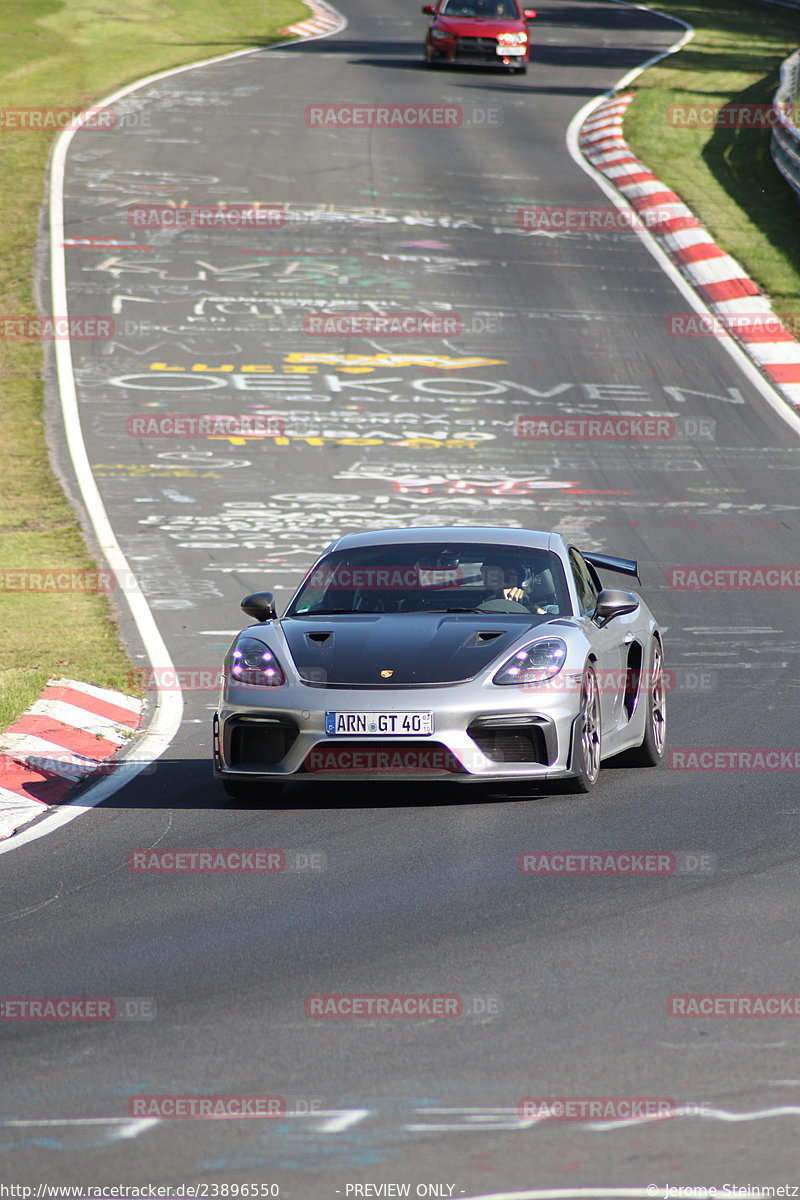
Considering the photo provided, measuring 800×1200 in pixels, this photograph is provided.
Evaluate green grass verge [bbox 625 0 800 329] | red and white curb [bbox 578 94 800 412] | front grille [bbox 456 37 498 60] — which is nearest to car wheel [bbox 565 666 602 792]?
red and white curb [bbox 578 94 800 412]

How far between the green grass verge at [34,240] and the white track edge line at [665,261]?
8.54 m

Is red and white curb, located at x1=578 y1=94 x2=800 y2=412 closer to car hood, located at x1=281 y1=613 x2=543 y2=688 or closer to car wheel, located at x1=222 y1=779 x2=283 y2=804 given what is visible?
car hood, located at x1=281 y1=613 x2=543 y2=688

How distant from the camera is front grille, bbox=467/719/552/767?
8.67 meters

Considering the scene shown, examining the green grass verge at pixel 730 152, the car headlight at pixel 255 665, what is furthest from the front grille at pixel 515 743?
the green grass verge at pixel 730 152

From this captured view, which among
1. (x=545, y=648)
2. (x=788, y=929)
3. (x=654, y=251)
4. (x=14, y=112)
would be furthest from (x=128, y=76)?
(x=788, y=929)

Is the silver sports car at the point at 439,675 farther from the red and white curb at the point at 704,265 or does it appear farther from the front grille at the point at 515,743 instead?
the red and white curb at the point at 704,265

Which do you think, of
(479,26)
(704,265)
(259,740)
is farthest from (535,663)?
(479,26)

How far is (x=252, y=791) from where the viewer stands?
9.16 meters

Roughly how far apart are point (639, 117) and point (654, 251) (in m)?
9.63

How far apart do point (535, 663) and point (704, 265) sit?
19.0 m

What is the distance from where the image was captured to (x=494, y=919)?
667cm

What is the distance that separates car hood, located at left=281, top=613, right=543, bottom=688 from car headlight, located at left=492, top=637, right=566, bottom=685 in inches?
3.2

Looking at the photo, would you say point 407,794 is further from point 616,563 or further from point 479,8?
point 479,8

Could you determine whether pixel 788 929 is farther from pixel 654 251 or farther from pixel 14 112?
pixel 14 112
